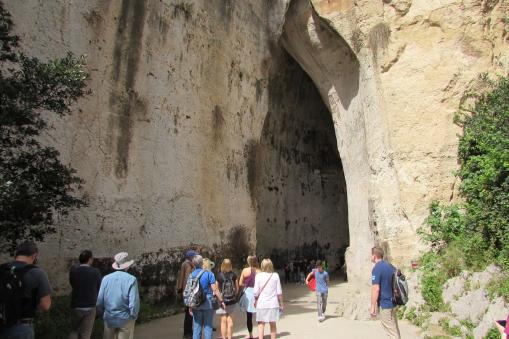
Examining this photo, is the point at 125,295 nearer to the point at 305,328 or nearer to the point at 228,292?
the point at 228,292

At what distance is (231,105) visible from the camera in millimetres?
13367

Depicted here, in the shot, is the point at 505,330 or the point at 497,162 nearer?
the point at 505,330

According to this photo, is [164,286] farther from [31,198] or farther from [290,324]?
[31,198]

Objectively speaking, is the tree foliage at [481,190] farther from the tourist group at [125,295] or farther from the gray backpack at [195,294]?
the gray backpack at [195,294]

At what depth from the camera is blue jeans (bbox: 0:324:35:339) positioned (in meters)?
3.14

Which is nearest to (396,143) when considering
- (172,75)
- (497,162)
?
(497,162)

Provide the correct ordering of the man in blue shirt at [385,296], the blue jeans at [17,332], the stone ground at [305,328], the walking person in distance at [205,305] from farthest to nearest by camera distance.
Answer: the stone ground at [305,328], the walking person in distance at [205,305], the man in blue shirt at [385,296], the blue jeans at [17,332]

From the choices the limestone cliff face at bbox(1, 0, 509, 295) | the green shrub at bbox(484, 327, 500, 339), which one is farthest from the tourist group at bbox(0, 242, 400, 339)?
the limestone cliff face at bbox(1, 0, 509, 295)

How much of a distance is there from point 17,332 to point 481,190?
863 cm

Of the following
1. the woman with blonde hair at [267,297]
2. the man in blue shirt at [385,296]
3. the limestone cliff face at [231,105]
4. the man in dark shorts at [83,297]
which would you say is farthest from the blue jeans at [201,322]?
the limestone cliff face at [231,105]

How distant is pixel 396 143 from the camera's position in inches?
479

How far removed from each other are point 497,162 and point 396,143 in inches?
153

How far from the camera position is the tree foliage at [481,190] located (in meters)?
8.03

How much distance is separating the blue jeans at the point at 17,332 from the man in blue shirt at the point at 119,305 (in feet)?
3.04
